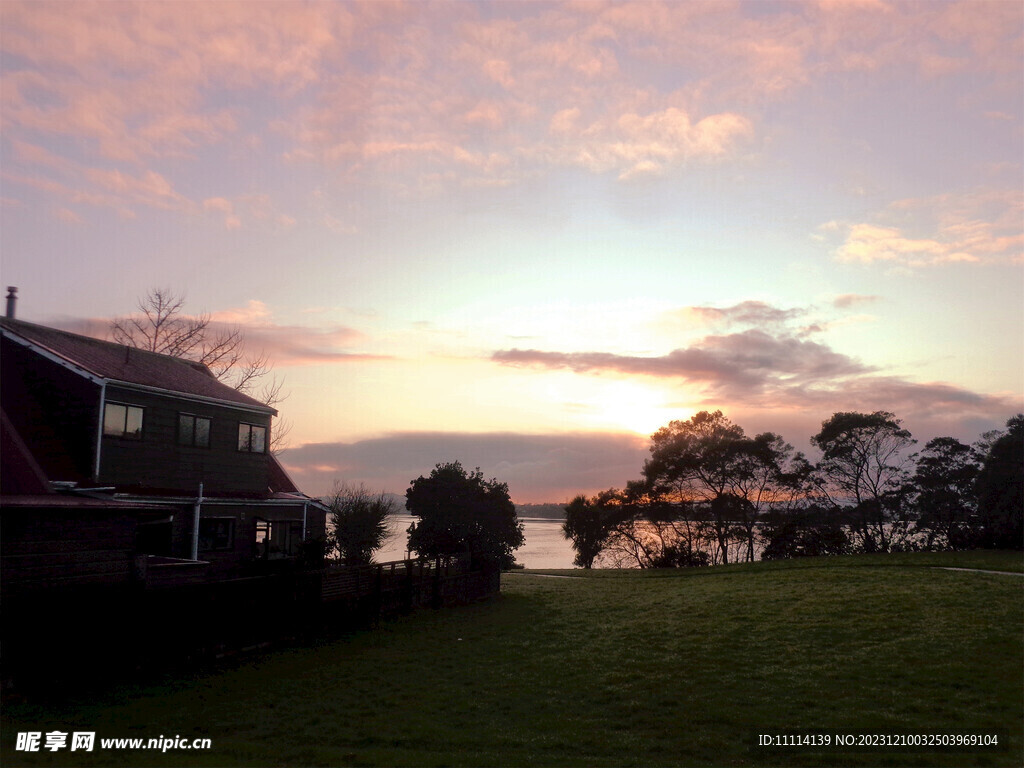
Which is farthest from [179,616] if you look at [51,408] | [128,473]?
[51,408]

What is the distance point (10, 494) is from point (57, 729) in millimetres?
8100

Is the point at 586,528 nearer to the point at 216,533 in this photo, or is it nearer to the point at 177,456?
the point at 216,533

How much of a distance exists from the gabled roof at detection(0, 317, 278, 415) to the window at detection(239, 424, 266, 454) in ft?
2.73

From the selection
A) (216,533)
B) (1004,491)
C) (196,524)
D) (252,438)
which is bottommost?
(216,533)

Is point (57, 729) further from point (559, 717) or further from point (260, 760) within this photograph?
point (559, 717)

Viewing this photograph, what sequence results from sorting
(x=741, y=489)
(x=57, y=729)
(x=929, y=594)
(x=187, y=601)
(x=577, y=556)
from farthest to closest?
1. (x=577, y=556)
2. (x=741, y=489)
3. (x=929, y=594)
4. (x=187, y=601)
5. (x=57, y=729)

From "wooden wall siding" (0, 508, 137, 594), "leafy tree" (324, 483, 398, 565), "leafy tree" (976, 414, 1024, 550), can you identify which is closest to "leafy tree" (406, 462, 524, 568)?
"leafy tree" (324, 483, 398, 565)

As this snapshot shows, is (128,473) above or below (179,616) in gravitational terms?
above

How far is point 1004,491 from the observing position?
4938 centimetres

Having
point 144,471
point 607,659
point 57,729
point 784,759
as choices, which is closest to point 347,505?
point 144,471

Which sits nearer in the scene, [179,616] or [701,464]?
[179,616]

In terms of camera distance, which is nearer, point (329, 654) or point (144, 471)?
point (329, 654)

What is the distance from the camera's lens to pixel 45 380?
23.8 m

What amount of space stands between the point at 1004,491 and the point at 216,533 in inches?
1969
